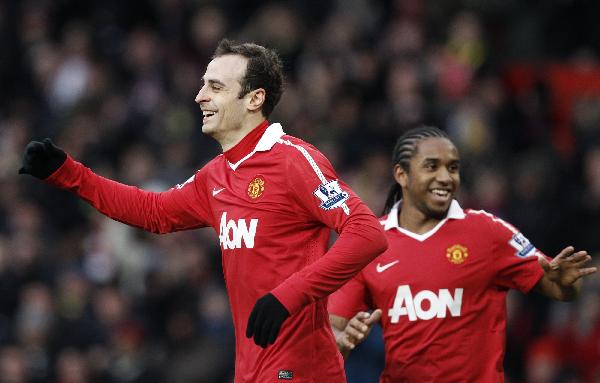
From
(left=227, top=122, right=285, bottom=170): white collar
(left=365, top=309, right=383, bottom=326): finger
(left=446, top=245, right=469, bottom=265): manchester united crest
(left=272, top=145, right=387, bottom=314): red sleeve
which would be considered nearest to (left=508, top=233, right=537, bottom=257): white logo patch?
(left=446, top=245, right=469, bottom=265): manchester united crest

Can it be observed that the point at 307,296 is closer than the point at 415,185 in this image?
Yes

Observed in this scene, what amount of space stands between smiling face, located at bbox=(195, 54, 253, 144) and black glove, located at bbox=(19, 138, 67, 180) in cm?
70

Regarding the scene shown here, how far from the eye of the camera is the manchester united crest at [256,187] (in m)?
6.24

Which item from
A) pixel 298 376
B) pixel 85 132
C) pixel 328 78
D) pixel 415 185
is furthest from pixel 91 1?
pixel 298 376

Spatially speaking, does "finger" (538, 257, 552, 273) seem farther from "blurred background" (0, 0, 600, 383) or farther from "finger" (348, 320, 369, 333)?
"blurred background" (0, 0, 600, 383)

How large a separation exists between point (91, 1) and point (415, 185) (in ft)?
30.0

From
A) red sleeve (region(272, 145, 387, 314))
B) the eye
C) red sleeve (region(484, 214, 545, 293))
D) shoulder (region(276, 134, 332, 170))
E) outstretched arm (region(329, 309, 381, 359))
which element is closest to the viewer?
red sleeve (region(272, 145, 387, 314))

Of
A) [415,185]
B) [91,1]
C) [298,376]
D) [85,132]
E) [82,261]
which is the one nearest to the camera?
[298,376]

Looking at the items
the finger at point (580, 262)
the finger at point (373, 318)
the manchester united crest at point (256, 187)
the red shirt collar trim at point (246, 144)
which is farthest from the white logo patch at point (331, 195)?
the finger at point (580, 262)

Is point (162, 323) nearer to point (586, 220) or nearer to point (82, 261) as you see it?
point (82, 261)

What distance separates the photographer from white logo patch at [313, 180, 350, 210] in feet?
→ 19.6

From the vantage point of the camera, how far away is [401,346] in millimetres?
6910

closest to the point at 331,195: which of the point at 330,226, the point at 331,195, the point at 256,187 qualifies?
the point at 331,195

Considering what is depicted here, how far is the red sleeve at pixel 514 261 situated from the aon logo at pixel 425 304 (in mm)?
232
